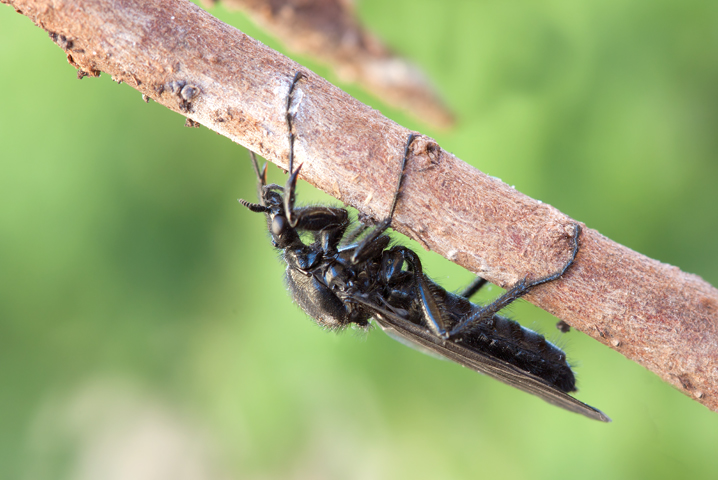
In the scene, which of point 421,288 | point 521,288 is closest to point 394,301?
point 421,288

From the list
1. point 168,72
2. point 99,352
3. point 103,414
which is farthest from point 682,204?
point 103,414

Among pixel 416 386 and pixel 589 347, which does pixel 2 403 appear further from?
pixel 589 347

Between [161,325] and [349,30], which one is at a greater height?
[349,30]

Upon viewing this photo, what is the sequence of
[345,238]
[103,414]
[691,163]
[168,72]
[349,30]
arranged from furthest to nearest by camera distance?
[103,414]
[349,30]
[691,163]
[345,238]
[168,72]

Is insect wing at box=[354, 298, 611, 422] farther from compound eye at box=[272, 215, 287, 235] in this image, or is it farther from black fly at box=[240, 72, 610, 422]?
compound eye at box=[272, 215, 287, 235]

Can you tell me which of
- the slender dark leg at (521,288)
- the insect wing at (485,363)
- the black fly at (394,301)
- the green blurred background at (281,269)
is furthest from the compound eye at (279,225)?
the green blurred background at (281,269)

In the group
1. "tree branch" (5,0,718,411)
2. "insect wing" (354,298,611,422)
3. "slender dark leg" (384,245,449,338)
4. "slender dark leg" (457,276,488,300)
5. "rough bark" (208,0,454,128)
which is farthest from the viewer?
"rough bark" (208,0,454,128)

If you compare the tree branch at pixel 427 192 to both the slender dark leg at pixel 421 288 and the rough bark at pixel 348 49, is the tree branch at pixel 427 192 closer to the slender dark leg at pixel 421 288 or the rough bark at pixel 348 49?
the slender dark leg at pixel 421 288

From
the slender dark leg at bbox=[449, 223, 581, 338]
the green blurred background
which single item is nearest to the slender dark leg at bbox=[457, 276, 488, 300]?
the slender dark leg at bbox=[449, 223, 581, 338]
